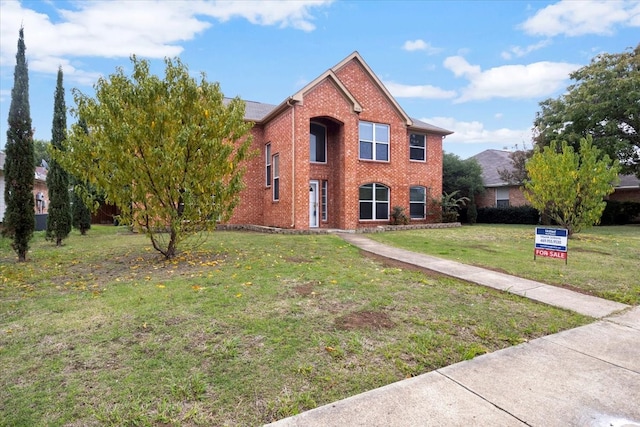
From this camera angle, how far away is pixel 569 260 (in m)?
8.68

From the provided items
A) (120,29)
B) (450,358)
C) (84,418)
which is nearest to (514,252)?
(450,358)

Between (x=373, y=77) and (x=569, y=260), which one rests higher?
(x=373, y=77)

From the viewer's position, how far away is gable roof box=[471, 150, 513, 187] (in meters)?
27.5

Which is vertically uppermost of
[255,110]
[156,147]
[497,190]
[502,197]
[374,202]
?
[255,110]

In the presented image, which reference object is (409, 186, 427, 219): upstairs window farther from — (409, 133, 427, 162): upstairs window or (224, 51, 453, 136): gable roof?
(224, 51, 453, 136): gable roof

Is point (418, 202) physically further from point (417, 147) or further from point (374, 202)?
point (374, 202)

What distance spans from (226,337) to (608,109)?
25.4m

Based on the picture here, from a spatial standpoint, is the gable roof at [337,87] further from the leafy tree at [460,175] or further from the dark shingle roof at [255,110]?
the leafy tree at [460,175]

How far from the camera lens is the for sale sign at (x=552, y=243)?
315 inches

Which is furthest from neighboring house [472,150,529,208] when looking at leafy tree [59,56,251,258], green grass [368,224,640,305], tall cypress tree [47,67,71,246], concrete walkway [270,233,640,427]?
tall cypress tree [47,67,71,246]

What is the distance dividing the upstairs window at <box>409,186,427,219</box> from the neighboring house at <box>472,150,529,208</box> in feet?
30.9

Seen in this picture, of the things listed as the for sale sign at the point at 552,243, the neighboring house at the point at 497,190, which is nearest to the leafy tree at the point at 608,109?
the neighboring house at the point at 497,190

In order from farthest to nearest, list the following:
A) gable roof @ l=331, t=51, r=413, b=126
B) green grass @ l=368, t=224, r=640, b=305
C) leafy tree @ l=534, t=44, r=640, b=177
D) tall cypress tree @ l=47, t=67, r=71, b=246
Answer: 1. leafy tree @ l=534, t=44, r=640, b=177
2. gable roof @ l=331, t=51, r=413, b=126
3. tall cypress tree @ l=47, t=67, r=71, b=246
4. green grass @ l=368, t=224, r=640, b=305

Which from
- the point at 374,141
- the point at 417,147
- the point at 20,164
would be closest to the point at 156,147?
the point at 20,164
